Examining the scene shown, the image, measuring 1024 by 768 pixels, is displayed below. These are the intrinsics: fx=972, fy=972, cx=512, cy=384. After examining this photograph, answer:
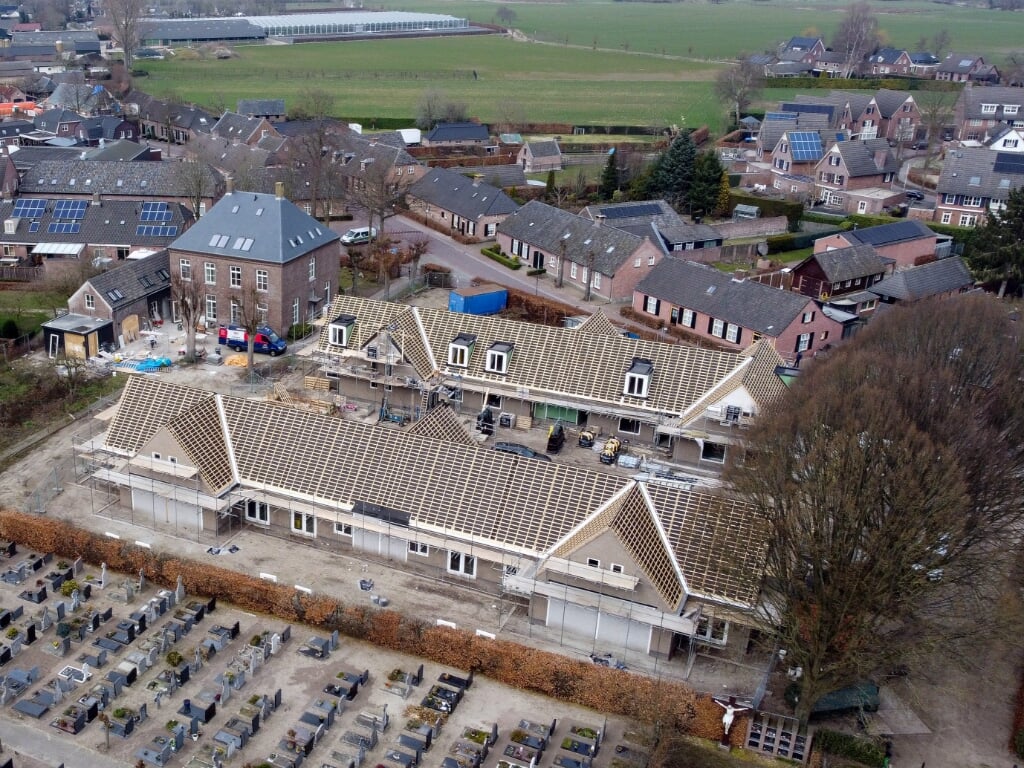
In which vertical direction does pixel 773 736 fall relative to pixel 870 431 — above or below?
below

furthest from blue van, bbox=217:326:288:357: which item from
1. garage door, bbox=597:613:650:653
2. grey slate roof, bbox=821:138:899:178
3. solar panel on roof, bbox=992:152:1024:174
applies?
solar panel on roof, bbox=992:152:1024:174

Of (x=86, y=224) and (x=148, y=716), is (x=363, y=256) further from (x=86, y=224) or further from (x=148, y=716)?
(x=148, y=716)

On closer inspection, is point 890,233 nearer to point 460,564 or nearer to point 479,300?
point 479,300

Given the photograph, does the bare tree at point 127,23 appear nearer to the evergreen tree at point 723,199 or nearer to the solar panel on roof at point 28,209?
the solar panel on roof at point 28,209

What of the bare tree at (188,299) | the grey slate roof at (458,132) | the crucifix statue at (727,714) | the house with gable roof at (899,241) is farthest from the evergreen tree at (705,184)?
the crucifix statue at (727,714)

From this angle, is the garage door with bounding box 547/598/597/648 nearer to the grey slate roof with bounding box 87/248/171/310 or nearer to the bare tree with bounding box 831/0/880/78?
the grey slate roof with bounding box 87/248/171/310

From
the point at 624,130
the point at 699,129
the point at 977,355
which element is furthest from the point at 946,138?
the point at 977,355
